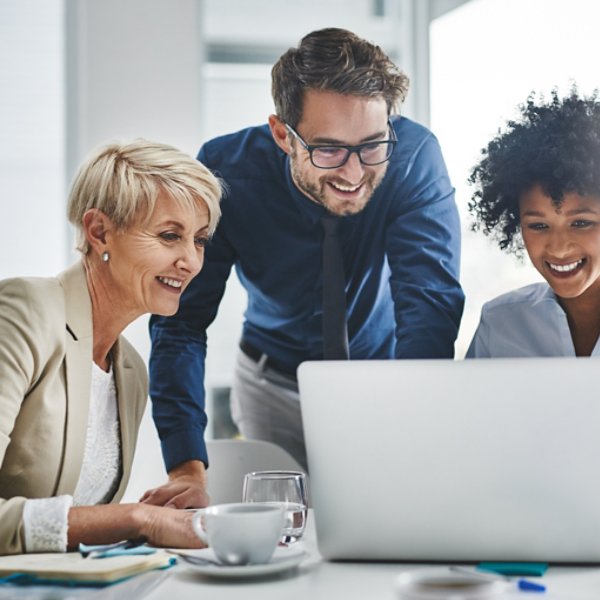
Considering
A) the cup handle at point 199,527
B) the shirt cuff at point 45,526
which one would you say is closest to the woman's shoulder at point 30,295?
the shirt cuff at point 45,526

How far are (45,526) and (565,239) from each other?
138 cm

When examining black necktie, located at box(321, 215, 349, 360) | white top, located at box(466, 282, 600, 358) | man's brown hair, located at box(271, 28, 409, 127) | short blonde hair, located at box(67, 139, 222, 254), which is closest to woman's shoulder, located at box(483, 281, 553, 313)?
white top, located at box(466, 282, 600, 358)

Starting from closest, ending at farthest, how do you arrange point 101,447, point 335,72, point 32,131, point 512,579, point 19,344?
1. point 512,579
2. point 19,344
3. point 101,447
4. point 335,72
5. point 32,131

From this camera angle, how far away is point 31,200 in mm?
2627

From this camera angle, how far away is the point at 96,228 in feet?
6.95

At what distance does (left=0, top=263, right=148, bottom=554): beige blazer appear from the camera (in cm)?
163

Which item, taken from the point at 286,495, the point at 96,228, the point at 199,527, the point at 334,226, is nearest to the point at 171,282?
the point at 96,228

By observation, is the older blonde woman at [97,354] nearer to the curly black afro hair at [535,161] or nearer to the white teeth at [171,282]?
the white teeth at [171,282]

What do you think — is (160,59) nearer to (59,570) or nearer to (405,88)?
(405,88)

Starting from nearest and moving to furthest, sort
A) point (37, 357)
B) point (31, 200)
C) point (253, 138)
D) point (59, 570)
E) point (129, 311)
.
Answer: point (59, 570) < point (37, 357) < point (129, 311) < point (253, 138) < point (31, 200)

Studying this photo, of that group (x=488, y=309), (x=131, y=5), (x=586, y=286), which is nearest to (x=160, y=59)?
(x=131, y=5)

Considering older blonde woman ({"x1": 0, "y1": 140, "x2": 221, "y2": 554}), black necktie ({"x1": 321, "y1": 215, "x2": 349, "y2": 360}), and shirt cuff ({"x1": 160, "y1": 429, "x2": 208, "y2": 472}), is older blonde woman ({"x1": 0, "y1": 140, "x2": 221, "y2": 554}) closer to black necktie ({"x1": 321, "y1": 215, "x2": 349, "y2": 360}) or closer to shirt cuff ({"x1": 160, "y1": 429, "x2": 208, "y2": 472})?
shirt cuff ({"x1": 160, "y1": 429, "x2": 208, "y2": 472})

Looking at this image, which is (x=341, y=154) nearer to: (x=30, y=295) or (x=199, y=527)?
(x=30, y=295)

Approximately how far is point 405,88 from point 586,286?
0.68 meters
